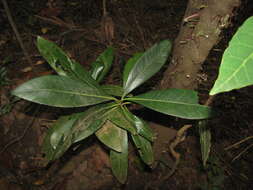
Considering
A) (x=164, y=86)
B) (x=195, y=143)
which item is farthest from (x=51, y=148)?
(x=195, y=143)

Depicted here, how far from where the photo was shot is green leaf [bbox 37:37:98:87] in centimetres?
98

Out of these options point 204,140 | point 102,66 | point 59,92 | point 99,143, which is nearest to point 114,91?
point 102,66

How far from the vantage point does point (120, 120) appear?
0.95 m

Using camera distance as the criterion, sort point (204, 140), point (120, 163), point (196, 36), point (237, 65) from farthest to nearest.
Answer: point (120, 163), point (204, 140), point (196, 36), point (237, 65)

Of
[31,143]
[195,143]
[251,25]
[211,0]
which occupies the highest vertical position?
[251,25]

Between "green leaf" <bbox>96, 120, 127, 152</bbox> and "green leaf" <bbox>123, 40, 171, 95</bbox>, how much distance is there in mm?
191

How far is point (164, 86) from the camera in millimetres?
1191

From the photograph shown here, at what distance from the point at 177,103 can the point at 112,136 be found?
1.18ft

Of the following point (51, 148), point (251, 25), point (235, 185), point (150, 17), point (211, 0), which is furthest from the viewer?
point (150, 17)

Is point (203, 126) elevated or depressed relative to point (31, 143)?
elevated

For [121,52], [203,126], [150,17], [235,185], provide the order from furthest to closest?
[150,17] → [121,52] → [235,185] → [203,126]

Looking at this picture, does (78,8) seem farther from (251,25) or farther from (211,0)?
(251,25)

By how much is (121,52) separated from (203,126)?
1329mm

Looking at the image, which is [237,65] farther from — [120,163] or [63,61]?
[120,163]
